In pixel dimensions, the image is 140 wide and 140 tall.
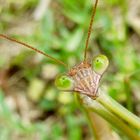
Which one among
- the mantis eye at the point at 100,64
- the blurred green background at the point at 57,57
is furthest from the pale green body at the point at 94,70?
the blurred green background at the point at 57,57

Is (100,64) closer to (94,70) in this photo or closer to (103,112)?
(94,70)

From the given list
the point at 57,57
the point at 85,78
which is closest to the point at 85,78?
the point at 85,78

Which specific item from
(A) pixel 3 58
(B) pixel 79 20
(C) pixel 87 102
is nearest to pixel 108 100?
(C) pixel 87 102

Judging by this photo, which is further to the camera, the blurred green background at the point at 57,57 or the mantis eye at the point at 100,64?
the blurred green background at the point at 57,57

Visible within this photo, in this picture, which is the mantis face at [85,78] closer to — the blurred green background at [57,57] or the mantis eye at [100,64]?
the mantis eye at [100,64]

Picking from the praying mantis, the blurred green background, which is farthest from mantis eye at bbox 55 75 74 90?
the blurred green background

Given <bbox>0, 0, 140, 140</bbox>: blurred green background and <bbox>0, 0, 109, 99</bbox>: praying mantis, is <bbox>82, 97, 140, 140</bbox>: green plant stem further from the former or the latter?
<bbox>0, 0, 140, 140</bbox>: blurred green background

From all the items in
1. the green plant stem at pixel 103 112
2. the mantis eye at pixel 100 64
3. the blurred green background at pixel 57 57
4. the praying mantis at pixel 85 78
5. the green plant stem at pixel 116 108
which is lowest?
the blurred green background at pixel 57 57
